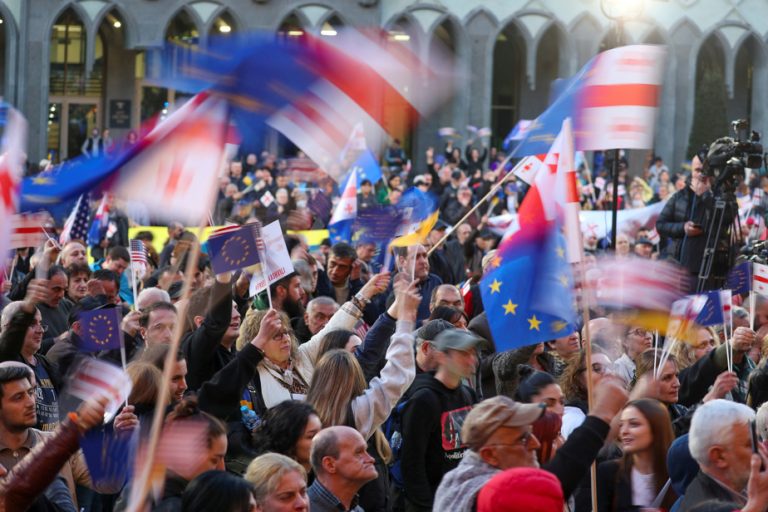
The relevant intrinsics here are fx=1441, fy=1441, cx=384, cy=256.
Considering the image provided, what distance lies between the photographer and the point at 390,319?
7438 millimetres

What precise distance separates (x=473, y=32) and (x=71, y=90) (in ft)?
30.2

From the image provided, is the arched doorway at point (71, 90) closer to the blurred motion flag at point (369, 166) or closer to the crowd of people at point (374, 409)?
the blurred motion flag at point (369, 166)

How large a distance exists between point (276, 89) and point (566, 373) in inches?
112

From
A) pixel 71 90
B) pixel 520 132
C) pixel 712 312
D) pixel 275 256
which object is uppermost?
pixel 71 90

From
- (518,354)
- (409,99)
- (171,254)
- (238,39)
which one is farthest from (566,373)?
(171,254)

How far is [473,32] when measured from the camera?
3262cm

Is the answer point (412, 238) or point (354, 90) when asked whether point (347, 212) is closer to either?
point (412, 238)

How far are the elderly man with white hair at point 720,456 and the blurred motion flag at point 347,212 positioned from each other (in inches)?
299

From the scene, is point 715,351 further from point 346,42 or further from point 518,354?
point 346,42

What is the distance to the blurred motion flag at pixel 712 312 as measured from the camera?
8.58 metres

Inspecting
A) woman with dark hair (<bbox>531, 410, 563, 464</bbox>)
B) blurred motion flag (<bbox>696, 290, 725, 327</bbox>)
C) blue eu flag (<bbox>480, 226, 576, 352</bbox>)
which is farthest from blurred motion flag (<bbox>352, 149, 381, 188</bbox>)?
woman with dark hair (<bbox>531, 410, 563, 464</bbox>)

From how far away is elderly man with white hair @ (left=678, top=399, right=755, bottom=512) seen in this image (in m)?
5.30

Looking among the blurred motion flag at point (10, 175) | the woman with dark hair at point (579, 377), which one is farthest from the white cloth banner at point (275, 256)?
the blurred motion flag at point (10, 175)

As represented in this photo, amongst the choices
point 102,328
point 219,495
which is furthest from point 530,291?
point 102,328
